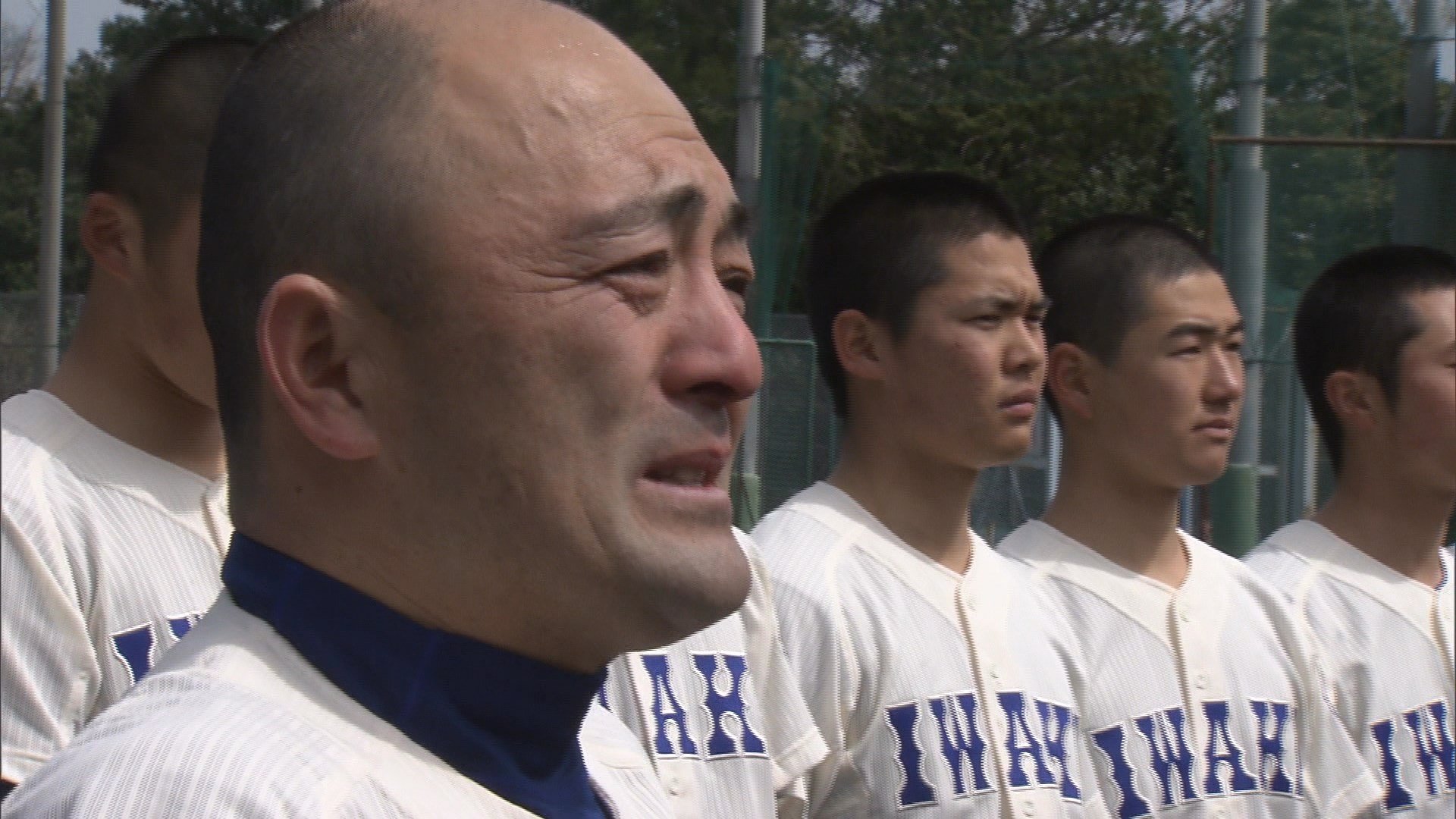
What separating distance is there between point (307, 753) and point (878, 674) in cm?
227

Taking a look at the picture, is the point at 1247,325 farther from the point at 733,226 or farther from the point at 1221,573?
the point at 733,226

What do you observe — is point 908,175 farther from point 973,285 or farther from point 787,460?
point 787,460

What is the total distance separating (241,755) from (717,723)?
191cm

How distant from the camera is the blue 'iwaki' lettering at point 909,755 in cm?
328

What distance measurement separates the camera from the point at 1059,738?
11.7ft

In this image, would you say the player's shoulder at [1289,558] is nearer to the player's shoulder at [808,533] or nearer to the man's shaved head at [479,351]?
the player's shoulder at [808,533]

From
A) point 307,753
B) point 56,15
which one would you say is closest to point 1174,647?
point 56,15

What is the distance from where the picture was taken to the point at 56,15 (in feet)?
12.1

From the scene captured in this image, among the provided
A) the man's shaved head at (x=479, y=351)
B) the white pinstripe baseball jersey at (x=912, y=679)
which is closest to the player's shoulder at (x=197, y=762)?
the man's shaved head at (x=479, y=351)

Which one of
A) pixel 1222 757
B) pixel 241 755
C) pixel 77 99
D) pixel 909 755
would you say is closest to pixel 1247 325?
pixel 1222 757

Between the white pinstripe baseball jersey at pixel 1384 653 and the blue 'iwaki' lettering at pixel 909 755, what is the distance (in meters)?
1.59

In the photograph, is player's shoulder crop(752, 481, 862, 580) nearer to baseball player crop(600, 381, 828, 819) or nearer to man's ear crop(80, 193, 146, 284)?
baseball player crop(600, 381, 828, 819)

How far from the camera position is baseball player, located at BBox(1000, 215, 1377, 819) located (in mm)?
3875

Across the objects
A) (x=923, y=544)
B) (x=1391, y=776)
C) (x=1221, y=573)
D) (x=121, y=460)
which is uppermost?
(x=121, y=460)
